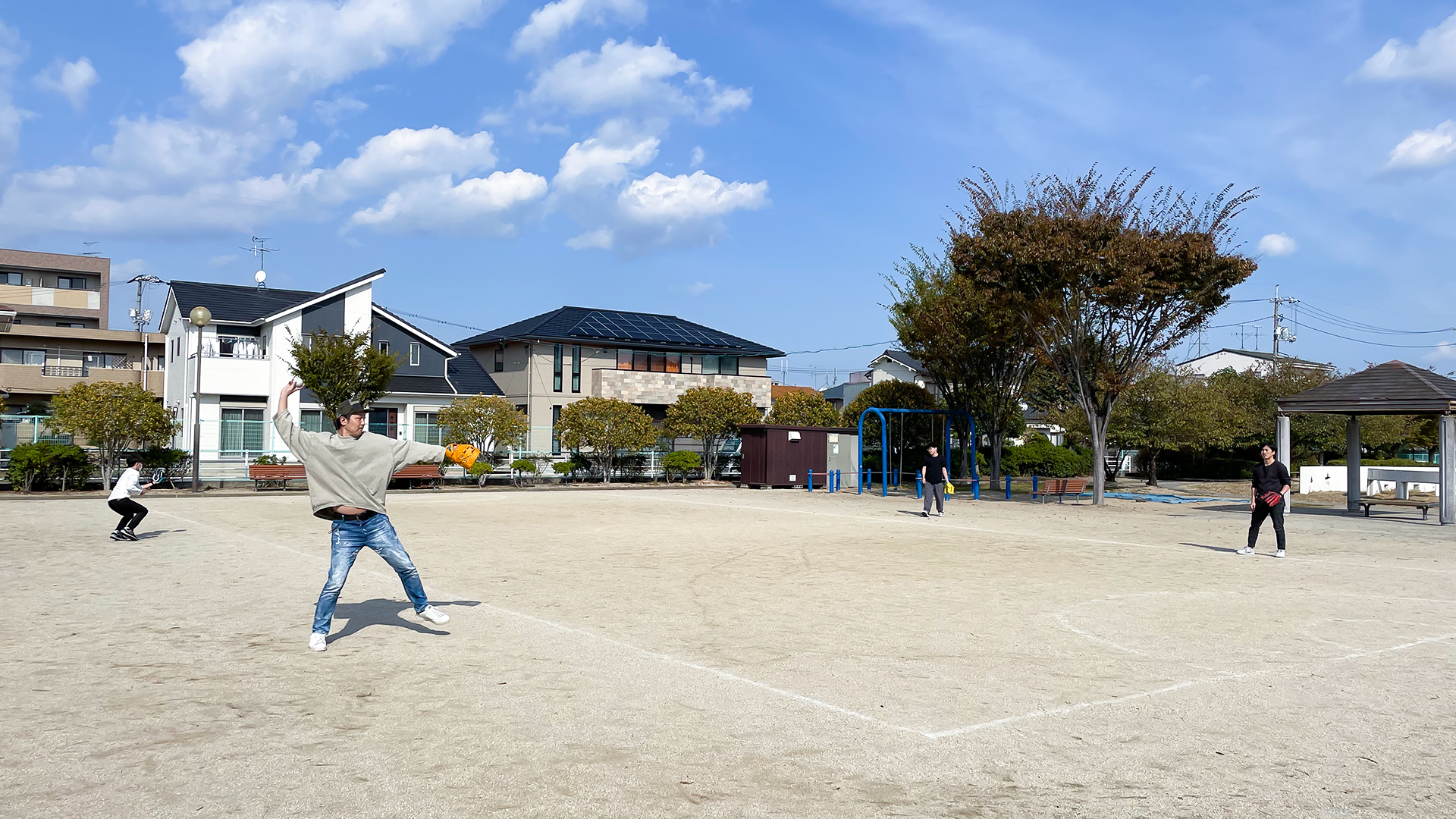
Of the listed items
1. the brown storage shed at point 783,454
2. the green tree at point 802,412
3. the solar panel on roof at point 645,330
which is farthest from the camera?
the solar panel on roof at point 645,330

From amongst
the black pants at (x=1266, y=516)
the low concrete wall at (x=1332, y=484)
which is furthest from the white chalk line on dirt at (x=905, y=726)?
the low concrete wall at (x=1332, y=484)

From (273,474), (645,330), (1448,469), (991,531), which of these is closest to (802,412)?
(645,330)

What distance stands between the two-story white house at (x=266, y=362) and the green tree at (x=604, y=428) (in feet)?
15.7

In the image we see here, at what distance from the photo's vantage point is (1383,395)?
72.3 feet

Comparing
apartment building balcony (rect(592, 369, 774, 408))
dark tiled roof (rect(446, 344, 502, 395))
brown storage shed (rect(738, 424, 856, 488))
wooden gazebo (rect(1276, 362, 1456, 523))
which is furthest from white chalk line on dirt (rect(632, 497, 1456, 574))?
dark tiled roof (rect(446, 344, 502, 395))

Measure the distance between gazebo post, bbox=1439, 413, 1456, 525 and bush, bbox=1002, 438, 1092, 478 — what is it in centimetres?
2237

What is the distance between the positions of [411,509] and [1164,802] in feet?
66.6

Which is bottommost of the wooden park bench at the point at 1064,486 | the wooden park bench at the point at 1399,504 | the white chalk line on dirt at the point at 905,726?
the white chalk line on dirt at the point at 905,726

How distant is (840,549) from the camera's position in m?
14.8

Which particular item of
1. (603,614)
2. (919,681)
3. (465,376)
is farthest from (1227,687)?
(465,376)

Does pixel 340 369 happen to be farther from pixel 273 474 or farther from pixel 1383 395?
pixel 1383 395

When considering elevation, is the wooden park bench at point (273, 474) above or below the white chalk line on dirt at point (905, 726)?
above

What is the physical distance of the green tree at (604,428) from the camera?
1399 inches

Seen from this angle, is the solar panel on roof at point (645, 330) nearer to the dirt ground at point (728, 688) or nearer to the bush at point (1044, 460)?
the bush at point (1044, 460)
